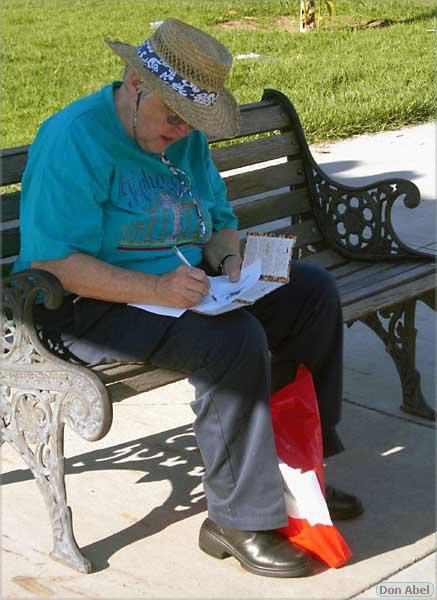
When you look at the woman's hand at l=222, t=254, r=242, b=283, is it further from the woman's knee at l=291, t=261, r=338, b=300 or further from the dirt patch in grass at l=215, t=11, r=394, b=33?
the dirt patch in grass at l=215, t=11, r=394, b=33

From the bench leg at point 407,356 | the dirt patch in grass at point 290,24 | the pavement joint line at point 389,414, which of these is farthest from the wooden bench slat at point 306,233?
the dirt patch in grass at point 290,24

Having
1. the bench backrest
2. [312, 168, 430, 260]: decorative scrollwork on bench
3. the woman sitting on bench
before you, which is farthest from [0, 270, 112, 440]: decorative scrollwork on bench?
[312, 168, 430, 260]: decorative scrollwork on bench

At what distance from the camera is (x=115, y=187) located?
3.09 m

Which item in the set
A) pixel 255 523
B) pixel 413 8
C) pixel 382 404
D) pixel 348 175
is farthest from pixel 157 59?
pixel 413 8

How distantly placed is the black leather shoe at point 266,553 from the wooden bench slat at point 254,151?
158 cm

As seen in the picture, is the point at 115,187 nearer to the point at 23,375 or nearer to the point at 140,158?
the point at 140,158

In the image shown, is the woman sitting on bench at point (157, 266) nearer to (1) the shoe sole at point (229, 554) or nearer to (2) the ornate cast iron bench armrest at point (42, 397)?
(1) the shoe sole at point (229, 554)

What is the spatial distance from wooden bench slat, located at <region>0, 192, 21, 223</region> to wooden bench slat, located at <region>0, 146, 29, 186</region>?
45 millimetres

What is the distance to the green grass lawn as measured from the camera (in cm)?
867

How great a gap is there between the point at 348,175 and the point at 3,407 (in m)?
4.28

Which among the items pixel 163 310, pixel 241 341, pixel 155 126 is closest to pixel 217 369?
pixel 241 341

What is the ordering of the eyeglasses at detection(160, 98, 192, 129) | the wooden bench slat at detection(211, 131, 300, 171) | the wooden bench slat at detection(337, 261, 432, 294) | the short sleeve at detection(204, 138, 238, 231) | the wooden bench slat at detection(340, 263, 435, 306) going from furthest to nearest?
the wooden bench slat at detection(211, 131, 300, 171), the wooden bench slat at detection(337, 261, 432, 294), the wooden bench slat at detection(340, 263, 435, 306), the short sleeve at detection(204, 138, 238, 231), the eyeglasses at detection(160, 98, 192, 129)

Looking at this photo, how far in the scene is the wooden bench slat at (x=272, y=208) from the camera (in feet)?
13.6

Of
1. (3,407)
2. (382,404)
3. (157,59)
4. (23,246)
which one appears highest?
(157,59)
